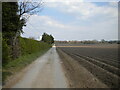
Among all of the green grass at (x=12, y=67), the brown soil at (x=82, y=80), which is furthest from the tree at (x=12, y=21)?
the brown soil at (x=82, y=80)

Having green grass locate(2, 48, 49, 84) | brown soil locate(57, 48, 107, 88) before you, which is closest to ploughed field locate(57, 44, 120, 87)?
brown soil locate(57, 48, 107, 88)

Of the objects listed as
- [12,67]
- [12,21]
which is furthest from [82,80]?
[12,21]

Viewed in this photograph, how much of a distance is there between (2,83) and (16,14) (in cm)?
1017

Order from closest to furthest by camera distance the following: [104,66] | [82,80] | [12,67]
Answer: [82,80] < [12,67] < [104,66]

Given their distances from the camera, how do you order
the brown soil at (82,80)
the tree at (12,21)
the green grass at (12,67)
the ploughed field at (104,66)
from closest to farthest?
the brown soil at (82,80) → the ploughed field at (104,66) → the green grass at (12,67) → the tree at (12,21)

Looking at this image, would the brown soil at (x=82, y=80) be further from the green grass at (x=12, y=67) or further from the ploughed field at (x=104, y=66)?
the green grass at (x=12, y=67)

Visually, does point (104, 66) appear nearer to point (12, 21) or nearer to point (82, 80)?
point (82, 80)

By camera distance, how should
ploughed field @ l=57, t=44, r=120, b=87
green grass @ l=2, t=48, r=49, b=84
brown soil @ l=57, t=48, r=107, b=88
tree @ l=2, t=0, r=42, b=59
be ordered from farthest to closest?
1. tree @ l=2, t=0, r=42, b=59
2. green grass @ l=2, t=48, r=49, b=84
3. ploughed field @ l=57, t=44, r=120, b=87
4. brown soil @ l=57, t=48, r=107, b=88

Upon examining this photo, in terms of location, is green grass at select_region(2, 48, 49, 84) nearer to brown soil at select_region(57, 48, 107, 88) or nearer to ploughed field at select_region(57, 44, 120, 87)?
brown soil at select_region(57, 48, 107, 88)

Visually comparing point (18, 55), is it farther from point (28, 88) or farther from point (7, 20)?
point (28, 88)

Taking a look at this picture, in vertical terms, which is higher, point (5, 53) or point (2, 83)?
point (5, 53)

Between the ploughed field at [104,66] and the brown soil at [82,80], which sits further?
the ploughed field at [104,66]

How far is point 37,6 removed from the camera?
1747 cm

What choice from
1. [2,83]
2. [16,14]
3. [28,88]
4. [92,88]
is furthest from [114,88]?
[16,14]
